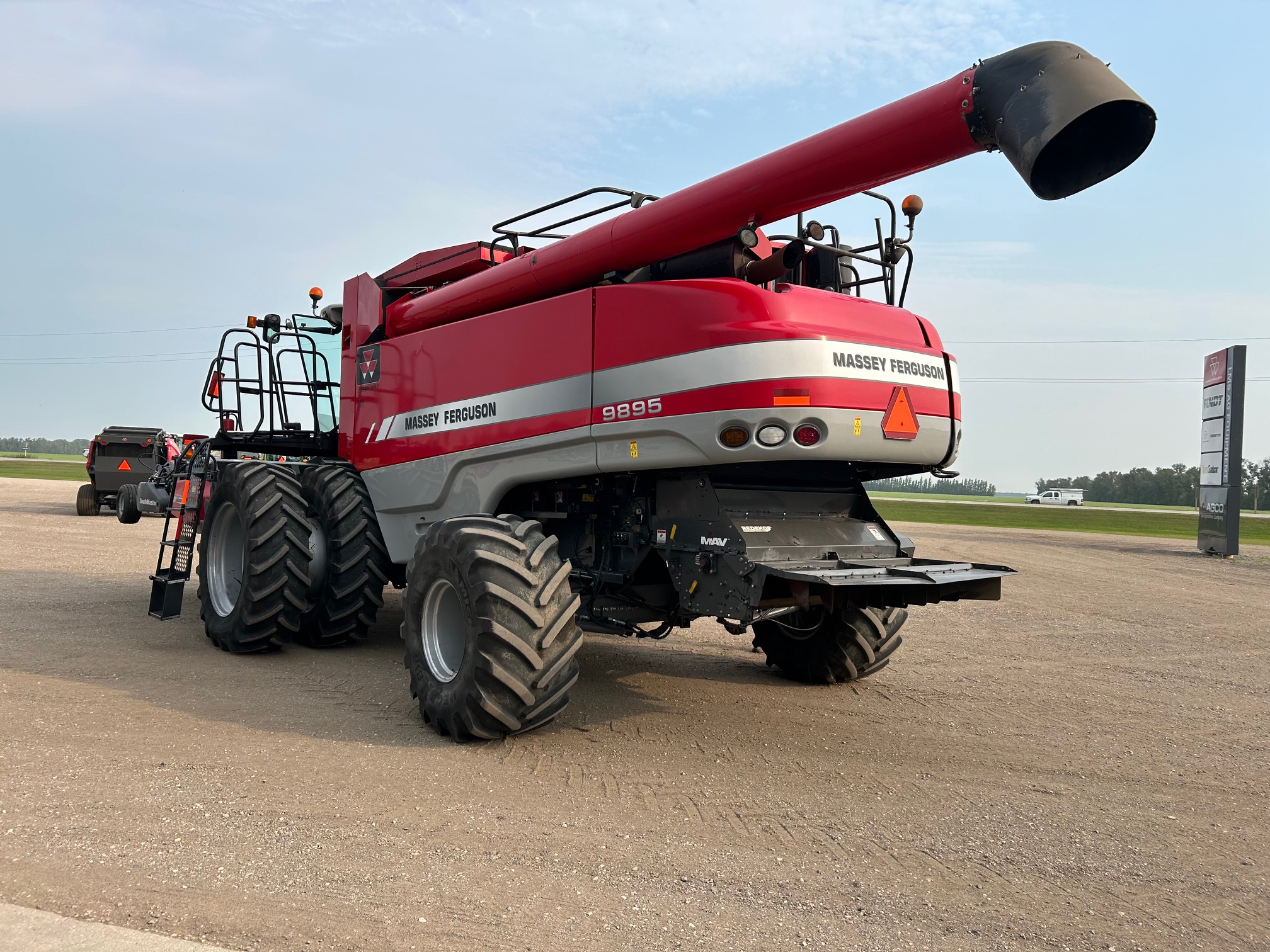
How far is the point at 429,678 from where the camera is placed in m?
5.27

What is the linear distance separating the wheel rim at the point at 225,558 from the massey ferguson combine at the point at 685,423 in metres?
0.85

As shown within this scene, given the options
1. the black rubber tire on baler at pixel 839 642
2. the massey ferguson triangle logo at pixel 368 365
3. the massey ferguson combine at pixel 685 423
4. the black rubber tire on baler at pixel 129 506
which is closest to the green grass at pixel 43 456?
the black rubber tire on baler at pixel 129 506

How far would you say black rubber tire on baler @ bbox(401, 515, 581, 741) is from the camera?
15.5 ft

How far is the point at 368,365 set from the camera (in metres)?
7.41

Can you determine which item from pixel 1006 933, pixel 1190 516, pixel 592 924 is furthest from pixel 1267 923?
pixel 1190 516

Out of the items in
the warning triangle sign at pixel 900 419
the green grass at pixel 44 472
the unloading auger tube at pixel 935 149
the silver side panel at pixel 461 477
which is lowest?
the green grass at pixel 44 472

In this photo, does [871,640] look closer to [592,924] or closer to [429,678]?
[429,678]

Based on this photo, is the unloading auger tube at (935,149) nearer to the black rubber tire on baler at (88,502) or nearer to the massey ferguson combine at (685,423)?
the massey ferguson combine at (685,423)

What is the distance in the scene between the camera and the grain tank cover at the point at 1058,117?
3455 millimetres

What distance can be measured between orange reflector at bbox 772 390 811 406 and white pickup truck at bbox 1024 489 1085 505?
79.3 m

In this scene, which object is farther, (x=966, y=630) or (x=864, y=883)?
(x=966, y=630)

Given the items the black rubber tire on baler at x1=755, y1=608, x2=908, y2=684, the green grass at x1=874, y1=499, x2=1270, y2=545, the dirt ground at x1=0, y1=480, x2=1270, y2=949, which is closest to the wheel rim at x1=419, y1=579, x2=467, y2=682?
the dirt ground at x1=0, y1=480, x2=1270, y2=949

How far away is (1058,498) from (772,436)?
278ft

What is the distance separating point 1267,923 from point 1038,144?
294 cm
